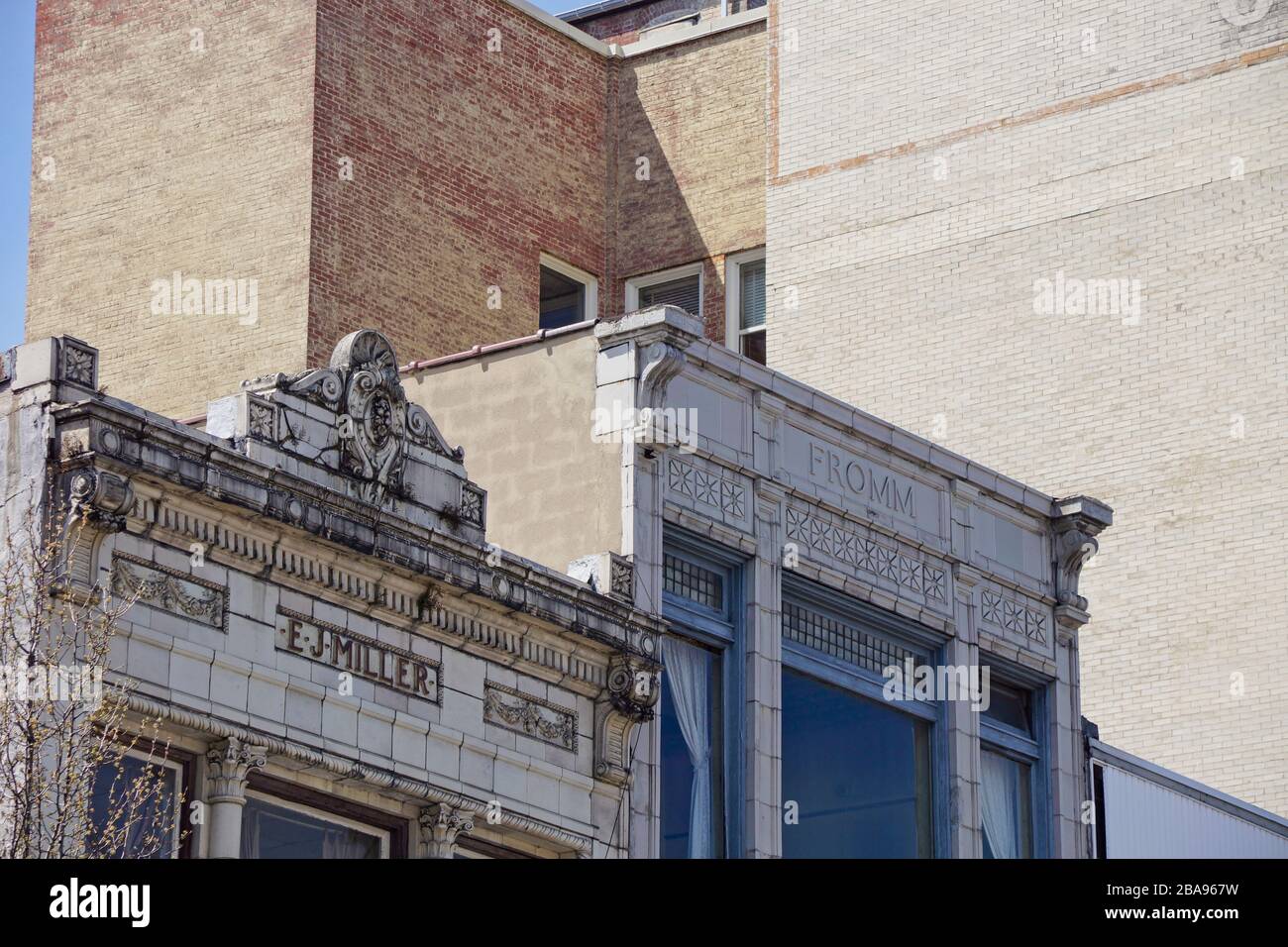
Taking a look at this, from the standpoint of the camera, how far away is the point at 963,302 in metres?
38.2

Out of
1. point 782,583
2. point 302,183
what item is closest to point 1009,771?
point 782,583

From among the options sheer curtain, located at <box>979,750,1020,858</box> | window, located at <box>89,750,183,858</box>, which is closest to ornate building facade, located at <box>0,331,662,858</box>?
window, located at <box>89,750,183,858</box>

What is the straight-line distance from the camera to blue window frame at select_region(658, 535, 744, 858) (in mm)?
25656

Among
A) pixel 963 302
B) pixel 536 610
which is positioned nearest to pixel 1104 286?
pixel 963 302

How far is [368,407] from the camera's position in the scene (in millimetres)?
22781

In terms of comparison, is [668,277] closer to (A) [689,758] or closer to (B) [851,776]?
(B) [851,776]

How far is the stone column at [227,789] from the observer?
20453mm

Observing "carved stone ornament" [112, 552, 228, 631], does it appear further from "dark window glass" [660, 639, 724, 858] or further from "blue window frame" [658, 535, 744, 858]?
"dark window glass" [660, 639, 724, 858]

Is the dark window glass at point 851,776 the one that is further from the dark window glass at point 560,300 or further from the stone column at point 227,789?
the dark window glass at point 560,300

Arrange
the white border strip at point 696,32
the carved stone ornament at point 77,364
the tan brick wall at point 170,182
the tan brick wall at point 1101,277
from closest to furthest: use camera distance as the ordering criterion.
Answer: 1. the carved stone ornament at point 77,364
2. the tan brick wall at point 1101,277
3. the tan brick wall at point 170,182
4. the white border strip at point 696,32

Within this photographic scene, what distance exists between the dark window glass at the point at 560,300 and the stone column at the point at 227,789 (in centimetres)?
2031
